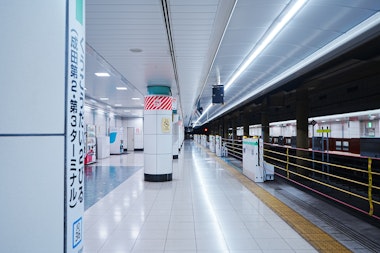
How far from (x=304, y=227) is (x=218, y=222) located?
4.34 ft

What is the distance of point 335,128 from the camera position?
1816 cm

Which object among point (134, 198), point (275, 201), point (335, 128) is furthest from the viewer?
point (335, 128)

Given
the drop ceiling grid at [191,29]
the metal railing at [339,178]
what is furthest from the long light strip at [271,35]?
the metal railing at [339,178]

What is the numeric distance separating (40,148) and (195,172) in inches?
344

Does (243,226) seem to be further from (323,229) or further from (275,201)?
(275,201)

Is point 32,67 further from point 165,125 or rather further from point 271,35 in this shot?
point 165,125


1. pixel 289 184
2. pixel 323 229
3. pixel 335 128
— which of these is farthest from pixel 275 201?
pixel 335 128

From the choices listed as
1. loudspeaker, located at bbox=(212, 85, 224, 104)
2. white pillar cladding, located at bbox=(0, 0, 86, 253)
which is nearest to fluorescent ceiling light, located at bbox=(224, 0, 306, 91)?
loudspeaker, located at bbox=(212, 85, 224, 104)

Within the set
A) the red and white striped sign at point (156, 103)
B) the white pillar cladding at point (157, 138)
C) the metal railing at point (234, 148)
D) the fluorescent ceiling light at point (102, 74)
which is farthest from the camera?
the metal railing at point (234, 148)

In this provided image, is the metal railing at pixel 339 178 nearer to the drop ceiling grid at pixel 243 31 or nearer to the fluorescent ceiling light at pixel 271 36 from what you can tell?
the fluorescent ceiling light at pixel 271 36

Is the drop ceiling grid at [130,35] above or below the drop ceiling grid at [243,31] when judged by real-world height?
below

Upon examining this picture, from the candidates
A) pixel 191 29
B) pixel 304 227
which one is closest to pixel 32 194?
pixel 191 29

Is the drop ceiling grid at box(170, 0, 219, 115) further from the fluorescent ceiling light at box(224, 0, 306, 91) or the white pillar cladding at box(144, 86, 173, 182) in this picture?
the white pillar cladding at box(144, 86, 173, 182)

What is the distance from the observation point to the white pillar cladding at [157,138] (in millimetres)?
8117
